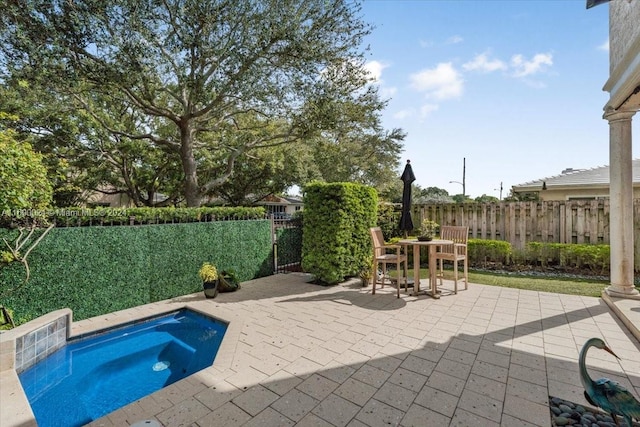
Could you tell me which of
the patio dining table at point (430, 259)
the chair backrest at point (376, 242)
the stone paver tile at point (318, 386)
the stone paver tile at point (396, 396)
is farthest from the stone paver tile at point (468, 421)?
the chair backrest at point (376, 242)

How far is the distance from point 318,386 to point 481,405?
4.36 feet

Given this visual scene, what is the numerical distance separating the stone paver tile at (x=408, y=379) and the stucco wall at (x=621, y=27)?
4595 millimetres

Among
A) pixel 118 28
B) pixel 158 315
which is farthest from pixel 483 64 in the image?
pixel 118 28

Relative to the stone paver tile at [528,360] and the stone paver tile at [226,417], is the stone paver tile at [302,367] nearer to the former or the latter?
the stone paver tile at [226,417]

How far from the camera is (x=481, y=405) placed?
2377mm

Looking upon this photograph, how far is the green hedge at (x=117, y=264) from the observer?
Answer: 4.40 m

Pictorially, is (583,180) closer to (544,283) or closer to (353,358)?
(544,283)

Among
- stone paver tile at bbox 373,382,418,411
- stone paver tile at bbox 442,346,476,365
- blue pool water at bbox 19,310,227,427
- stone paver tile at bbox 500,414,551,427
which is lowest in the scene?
blue pool water at bbox 19,310,227,427

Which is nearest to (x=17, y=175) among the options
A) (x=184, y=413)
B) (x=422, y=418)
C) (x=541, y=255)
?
(x=184, y=413)

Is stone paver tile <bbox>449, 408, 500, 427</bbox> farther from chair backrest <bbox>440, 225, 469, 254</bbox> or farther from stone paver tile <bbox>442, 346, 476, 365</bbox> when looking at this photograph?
chair backrest <bbox>440, 225, 469, 254</bbox>

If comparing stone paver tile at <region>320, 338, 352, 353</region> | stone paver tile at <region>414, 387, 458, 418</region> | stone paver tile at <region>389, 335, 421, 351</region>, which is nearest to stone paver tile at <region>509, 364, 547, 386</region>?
stone paver tile at <region>414, 387, 458, 418</region>

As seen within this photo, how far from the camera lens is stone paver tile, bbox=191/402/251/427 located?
86.3 inches

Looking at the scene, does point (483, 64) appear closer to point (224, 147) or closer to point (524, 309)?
point (524, 309)

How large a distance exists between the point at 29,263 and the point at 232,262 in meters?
3.49
